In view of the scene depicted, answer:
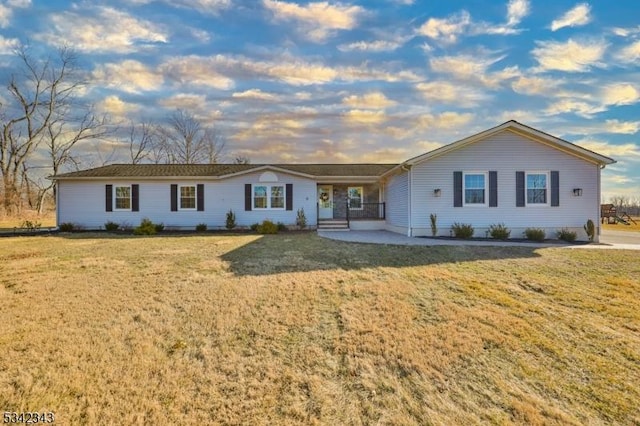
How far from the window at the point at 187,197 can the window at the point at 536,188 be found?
1575 cm

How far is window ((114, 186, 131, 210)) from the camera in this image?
17297 millimetres

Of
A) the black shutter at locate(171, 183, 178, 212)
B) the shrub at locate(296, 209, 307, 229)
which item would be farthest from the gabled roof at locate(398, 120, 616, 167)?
the black shutter at locate(171, 183, 178, 212)

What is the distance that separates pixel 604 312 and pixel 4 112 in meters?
42.0

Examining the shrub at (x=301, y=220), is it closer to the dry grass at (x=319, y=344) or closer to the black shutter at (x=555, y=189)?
the dry grass at (x=319, y=344)

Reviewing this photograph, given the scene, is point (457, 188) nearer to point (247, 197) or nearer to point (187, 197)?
point (247, 197)


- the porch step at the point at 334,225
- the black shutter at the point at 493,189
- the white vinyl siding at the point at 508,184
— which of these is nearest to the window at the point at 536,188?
the white vinyl siding at the point at 508,184

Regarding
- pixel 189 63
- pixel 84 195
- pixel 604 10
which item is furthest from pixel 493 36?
pixel 84 195

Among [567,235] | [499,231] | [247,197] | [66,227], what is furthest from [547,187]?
[66,227]

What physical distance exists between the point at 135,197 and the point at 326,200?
10.2 meters

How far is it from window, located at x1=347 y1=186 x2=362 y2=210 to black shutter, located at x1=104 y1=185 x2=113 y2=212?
1278cm

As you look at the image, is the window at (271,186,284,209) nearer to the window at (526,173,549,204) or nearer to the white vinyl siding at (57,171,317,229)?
the white vinyl siding at (57,171,317,229)

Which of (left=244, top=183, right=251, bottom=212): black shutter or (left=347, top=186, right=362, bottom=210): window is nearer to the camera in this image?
(left=244, top=183, right=251, bottom=212): black shutter

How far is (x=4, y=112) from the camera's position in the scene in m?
29.5

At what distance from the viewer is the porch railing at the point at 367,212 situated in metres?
18.9
